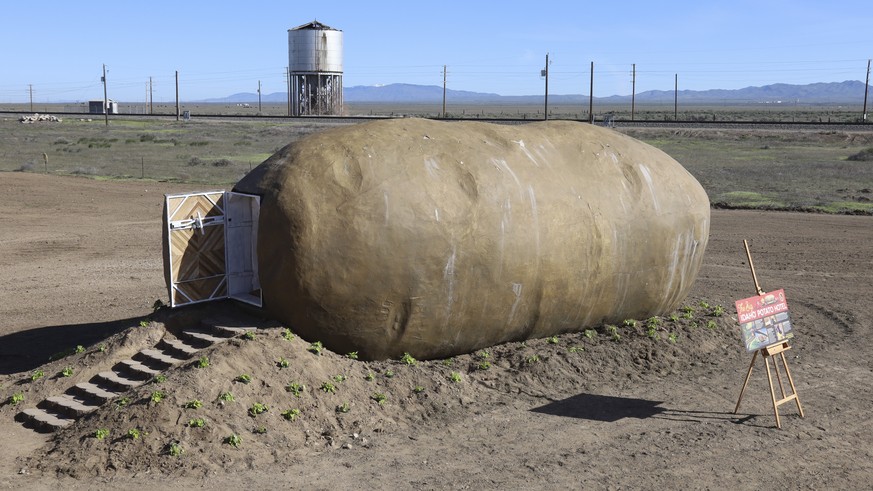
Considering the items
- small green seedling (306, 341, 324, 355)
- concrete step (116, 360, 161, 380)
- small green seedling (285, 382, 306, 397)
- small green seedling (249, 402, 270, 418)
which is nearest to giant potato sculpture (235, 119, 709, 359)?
small green seedling (306, 341, 324, 355)

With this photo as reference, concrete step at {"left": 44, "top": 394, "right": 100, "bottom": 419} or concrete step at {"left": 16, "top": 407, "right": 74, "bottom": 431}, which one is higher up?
concrete step at {"left": 44, "top": 394, "right": 100, "bottom": 419}

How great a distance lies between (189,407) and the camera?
37.2ft

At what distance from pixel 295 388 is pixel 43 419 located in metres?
3.18

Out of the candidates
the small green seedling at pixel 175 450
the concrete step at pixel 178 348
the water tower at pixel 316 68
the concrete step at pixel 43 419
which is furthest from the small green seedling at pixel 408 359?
the water tower at pixel 316 68

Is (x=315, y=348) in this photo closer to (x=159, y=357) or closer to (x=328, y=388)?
(x=328, y=388)

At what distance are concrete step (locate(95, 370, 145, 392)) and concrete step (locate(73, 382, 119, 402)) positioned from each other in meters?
0.11

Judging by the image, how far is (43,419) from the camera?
11.8 metres

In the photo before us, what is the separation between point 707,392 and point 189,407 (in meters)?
7.47

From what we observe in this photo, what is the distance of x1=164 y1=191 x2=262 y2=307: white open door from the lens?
1353 cm

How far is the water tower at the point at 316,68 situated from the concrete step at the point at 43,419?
78.3 m

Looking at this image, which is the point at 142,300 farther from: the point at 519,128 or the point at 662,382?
the point at 662,382

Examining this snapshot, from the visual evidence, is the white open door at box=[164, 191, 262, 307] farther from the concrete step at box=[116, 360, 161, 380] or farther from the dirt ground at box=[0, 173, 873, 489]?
the concrete step at box=[116, 360, 161, 380]

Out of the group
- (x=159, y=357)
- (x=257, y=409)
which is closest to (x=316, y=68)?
(x=159, y=357)

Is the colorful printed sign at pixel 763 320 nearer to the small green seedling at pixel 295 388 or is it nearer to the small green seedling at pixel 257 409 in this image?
the small green seedling at pixel 295 388
